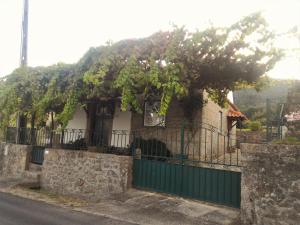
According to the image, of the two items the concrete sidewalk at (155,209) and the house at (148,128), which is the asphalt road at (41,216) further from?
the house at (148,128)

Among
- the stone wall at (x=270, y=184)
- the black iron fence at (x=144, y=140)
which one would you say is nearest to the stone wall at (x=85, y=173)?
the black iron fence at (x=144, y=140)

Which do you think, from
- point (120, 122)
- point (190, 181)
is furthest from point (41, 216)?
point (120, 122)

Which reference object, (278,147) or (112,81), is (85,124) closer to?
(112,81)

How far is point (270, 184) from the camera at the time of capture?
6941 millimetres

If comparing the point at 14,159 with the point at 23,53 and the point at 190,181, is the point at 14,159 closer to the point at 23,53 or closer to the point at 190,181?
the point at 23,53

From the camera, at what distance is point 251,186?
722cm

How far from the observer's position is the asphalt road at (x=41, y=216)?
7340 mm

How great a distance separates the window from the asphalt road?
6637 millimetres

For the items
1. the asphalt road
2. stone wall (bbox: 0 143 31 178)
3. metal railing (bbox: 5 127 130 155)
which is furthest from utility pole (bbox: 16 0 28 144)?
the asphalt road

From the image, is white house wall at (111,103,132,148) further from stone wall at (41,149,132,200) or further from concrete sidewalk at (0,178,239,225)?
concrete sidewalk at (0,178,239,225)

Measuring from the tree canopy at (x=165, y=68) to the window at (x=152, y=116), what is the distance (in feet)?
8.81

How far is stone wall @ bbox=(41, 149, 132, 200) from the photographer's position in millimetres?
10242

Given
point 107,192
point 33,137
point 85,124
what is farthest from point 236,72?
point 33,137

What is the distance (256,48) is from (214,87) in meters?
2.96
